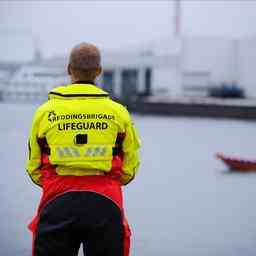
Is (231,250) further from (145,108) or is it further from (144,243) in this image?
(145,108)

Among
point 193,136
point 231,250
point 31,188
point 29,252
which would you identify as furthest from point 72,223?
point 193,136

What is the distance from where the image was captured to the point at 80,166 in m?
1.80

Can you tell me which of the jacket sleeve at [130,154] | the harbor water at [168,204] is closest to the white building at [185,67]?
the harbor water at [168,204]

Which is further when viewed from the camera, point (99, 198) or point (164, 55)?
point (164, 55)

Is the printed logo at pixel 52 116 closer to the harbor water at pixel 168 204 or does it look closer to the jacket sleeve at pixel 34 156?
the jacket sleeve at pixel 34 156

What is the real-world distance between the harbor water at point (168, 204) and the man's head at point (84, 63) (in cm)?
208

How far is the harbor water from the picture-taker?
4.45m

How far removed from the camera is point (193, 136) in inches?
1048

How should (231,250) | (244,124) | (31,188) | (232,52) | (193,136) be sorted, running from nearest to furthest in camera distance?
(231,250)
(31,188)
(193,136)
(244,124)
(232,52)

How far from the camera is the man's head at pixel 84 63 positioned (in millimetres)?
1800

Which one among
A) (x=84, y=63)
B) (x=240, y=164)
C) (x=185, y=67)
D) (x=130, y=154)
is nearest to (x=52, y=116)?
(x=84, y=63)

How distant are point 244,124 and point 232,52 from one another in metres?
22.2

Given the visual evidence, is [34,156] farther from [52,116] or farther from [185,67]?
[185,67]

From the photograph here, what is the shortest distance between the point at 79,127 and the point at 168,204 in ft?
19.7
